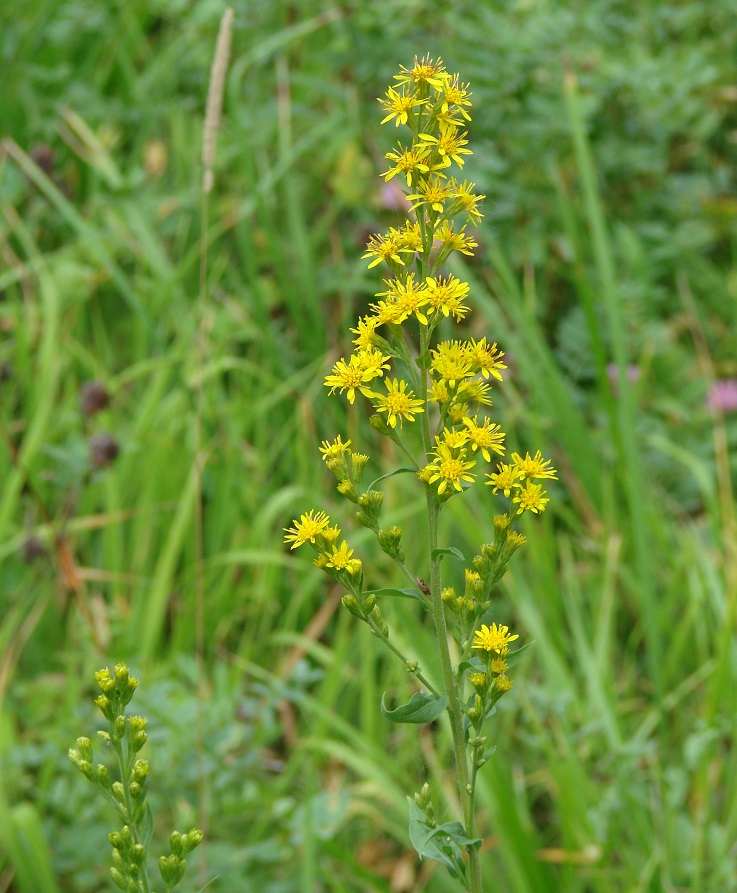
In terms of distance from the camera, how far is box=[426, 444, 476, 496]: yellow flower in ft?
3.21

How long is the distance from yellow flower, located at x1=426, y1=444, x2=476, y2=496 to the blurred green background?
1.12 meters

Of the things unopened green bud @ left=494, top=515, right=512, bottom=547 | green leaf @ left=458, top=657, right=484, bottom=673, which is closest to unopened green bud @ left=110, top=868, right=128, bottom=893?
green leaf @ left=458, top=657, right=484, bottom=673

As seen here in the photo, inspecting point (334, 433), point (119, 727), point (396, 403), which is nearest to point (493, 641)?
point (396, 403)

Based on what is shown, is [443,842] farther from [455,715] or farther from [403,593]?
[403,593]

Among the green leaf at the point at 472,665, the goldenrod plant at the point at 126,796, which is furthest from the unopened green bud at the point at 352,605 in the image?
the goldenrod plant at the point at 126,796

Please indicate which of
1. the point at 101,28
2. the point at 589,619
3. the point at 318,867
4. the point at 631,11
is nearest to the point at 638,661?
the point at 589,619

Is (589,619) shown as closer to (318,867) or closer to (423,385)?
(318,867)

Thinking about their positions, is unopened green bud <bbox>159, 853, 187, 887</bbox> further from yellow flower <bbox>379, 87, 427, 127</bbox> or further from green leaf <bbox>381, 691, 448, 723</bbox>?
yellow flower <bbox>379, 87, 427, 127</bbox>

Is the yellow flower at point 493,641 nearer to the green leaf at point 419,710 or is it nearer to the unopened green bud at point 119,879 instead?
the green leaf at point 419,710

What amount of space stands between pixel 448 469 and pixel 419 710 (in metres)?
0.23

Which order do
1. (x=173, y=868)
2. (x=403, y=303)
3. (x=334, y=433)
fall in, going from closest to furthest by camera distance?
(x=403, y=303) < (x=173, y=868) < (x=334, y=433)

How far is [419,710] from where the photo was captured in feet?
Answer: 3.32

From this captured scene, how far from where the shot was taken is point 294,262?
150 inches

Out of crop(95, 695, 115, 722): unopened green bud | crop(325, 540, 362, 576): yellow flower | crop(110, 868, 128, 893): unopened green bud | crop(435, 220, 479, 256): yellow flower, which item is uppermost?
crop(435, 220, 479, 256): yellow flower
